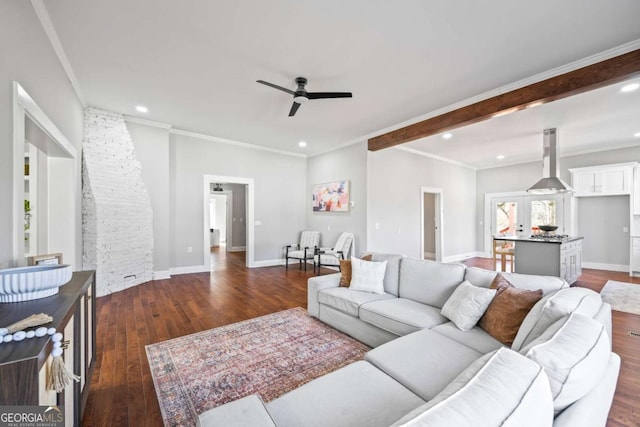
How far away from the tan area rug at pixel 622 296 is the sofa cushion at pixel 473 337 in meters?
3.47

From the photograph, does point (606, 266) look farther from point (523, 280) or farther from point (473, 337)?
point (473, 337)

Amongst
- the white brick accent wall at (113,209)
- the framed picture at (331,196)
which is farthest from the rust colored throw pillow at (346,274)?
the white brick accent wall at (113,209)

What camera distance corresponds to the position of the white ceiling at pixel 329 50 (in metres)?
2.25

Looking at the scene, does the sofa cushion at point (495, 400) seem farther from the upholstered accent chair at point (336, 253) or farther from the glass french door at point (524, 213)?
the glass french door at point (524, 213)

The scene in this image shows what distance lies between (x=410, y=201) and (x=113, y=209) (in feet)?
19.7

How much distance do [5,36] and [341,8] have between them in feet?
7.56

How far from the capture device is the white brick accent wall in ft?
13.6

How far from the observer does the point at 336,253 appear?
5777mm

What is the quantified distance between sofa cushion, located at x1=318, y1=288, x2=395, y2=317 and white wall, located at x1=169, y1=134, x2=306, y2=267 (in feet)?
12.4

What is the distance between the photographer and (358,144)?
232 inches

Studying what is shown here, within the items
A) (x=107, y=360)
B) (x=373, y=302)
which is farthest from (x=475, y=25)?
(x=107, y=360)

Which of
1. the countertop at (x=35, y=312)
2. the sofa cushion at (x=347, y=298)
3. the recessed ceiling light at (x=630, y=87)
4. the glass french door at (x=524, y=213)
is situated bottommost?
the sofa cushion at (x=347, y=298)

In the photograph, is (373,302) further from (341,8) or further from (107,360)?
(341,8)

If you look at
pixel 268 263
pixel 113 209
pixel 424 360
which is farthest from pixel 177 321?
pixel 268 263
